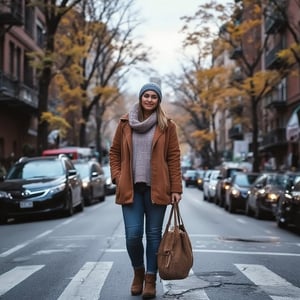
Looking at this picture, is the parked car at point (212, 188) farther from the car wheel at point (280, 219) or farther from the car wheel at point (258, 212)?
the car wheel at point (280, 219)

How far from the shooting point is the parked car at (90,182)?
25672 millimetres

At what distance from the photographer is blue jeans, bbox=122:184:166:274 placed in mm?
6465

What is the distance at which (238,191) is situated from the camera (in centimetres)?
2367

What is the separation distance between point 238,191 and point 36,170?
8.14 metres

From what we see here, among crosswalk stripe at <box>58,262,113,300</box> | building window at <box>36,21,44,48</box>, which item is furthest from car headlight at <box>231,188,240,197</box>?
building window at <box>36,21,44,48</box>

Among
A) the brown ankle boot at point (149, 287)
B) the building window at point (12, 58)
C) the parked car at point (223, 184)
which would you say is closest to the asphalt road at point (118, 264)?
the brown ankle boot at point (149, 287)

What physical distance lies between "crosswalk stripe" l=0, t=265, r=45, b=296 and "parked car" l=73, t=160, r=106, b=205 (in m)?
15.9

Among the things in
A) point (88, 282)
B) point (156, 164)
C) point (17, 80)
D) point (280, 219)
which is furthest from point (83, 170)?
point (156, 164)

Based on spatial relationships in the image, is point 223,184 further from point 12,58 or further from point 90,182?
point 12,58

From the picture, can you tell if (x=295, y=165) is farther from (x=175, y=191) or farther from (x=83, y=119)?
(x=175, y=191)

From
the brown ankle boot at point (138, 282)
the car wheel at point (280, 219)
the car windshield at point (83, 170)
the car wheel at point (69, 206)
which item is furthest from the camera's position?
the car windshield at point (83, 170)

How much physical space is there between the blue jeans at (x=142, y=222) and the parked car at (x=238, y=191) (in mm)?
17160

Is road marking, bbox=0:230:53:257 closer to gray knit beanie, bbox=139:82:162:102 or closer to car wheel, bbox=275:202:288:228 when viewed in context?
gray knit beanie, bbox=139:82:162:102

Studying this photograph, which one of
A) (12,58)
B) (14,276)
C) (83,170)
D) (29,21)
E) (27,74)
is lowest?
(14,276)
